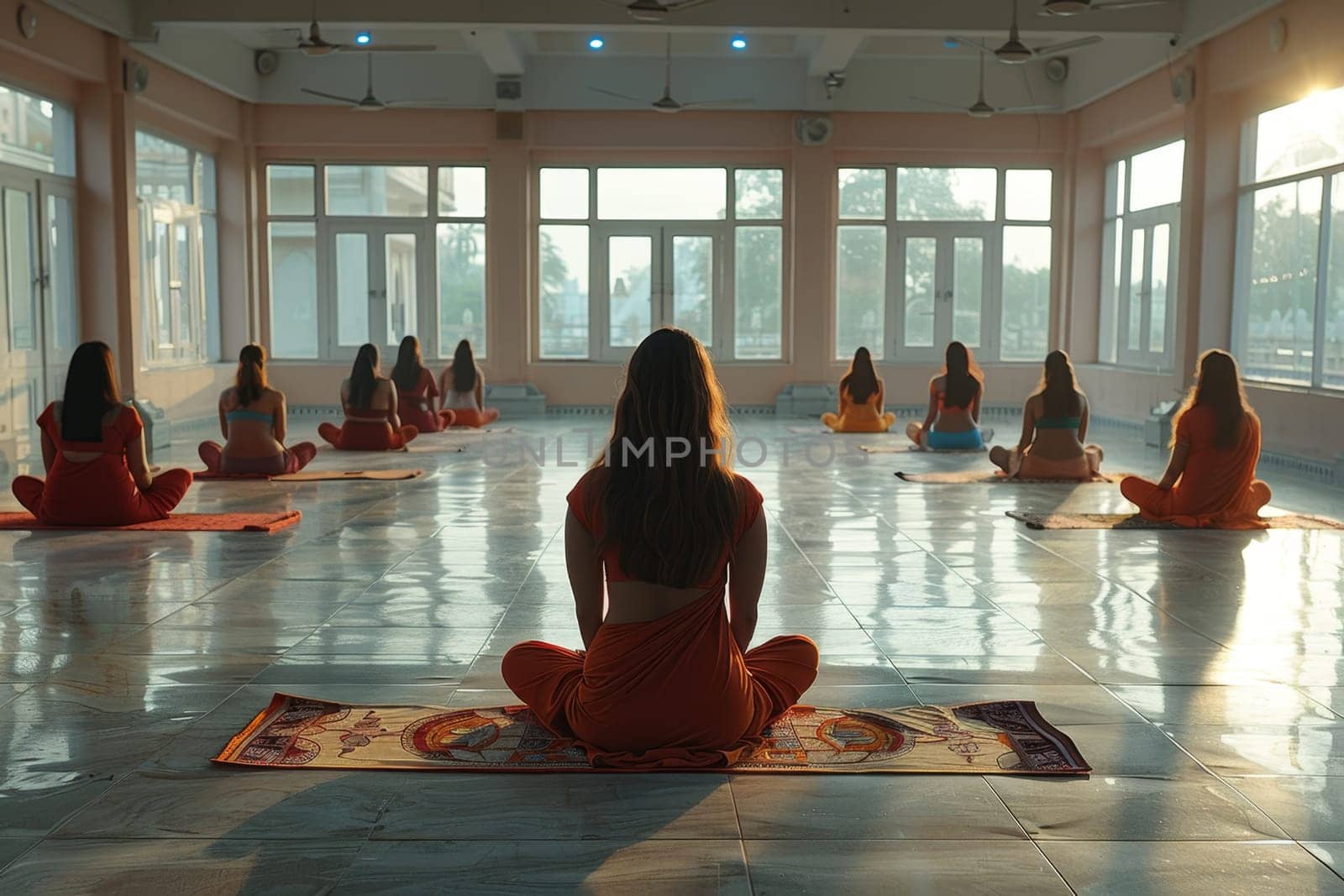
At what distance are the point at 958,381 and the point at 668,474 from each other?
861 centimetres

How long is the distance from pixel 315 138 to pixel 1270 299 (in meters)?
11.0

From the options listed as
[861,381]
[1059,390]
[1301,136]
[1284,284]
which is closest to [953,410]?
[861,381]

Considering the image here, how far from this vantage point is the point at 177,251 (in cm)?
1485

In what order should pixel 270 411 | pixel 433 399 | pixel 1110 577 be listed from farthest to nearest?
pixel 433 399, pixel 270 411, pixel 1110 577

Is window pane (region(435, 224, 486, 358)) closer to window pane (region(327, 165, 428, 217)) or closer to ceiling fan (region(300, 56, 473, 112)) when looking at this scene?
window pane (region(327, 165, 428, 217))

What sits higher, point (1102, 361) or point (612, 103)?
point (612, 103)

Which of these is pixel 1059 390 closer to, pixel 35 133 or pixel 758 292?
pixel 758 292

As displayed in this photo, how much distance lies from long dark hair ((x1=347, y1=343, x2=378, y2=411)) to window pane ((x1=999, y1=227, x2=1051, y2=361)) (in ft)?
29.3

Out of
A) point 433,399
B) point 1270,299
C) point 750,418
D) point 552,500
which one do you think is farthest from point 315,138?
point 1270,299

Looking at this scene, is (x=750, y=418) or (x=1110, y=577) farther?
(x=750, y=418)

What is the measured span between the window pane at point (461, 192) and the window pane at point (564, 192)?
78 centimetres

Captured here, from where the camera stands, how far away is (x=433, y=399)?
13438 mm

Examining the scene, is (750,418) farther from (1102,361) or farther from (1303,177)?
(1303,177)

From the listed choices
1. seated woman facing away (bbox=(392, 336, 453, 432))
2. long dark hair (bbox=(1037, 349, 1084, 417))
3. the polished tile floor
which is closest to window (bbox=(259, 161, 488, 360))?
seated woman facing away (bbox=(392, 336, 453, 432))
